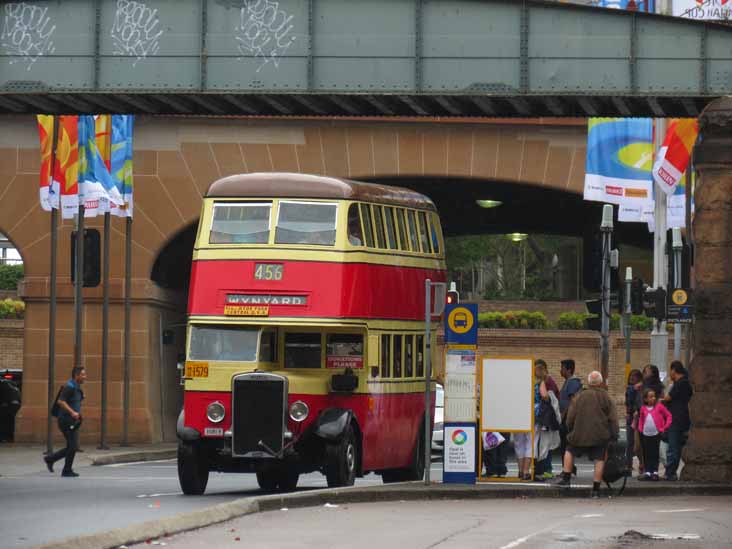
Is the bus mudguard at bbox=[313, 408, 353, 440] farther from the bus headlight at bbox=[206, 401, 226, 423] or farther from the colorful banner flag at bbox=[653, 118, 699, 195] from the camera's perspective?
the colorful banner flag at bbox=[653, 118, 699, 195]

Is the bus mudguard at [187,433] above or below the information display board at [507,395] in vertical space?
below

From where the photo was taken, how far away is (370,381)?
24.3 metres

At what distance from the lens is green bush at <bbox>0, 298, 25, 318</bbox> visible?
6425 cm

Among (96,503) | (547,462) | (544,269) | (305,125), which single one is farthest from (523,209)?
(544,269)

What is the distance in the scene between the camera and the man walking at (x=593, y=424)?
2270cm

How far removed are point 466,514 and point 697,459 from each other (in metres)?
5.98

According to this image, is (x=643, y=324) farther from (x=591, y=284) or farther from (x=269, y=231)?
(x=269, y=231)

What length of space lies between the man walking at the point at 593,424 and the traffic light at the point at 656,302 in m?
7.30

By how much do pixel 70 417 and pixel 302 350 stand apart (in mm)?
5443

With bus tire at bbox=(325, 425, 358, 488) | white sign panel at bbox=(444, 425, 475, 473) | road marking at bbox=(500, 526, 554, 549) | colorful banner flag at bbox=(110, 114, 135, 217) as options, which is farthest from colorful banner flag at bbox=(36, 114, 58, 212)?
road marking at bbox=(500, 526, 554, 549)

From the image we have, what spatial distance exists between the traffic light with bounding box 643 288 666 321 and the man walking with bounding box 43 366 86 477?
32.2ft

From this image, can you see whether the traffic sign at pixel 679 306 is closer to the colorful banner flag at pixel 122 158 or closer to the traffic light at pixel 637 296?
the traffic light at pixel 637 296

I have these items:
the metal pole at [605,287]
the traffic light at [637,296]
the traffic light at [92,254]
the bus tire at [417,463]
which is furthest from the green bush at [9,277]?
the bus tire at [417,463]

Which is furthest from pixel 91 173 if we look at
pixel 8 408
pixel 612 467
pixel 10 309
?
pixel 10 309
